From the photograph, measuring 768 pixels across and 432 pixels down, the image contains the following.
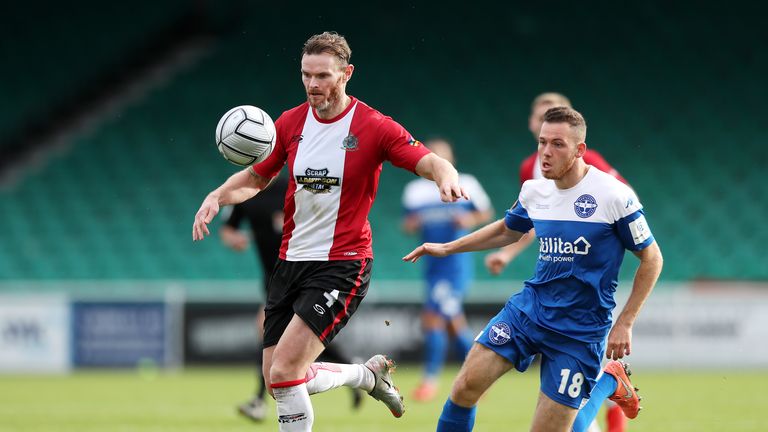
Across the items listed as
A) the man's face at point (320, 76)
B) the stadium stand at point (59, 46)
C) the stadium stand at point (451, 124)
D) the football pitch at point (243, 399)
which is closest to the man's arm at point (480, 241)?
the man's face at point (320, 76)

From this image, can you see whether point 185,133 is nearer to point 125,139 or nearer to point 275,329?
point 125,139

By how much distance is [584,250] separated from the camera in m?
5.65

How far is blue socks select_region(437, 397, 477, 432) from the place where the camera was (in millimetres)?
5828

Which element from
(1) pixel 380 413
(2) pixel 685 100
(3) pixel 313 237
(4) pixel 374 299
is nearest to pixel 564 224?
(3) pixel 313 237

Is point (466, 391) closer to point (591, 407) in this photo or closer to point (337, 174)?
point (591, 407)

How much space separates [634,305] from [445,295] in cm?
638

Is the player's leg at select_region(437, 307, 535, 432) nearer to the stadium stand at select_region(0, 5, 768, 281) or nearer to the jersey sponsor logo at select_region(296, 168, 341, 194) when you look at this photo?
the jersey sponsor logo at select_region(296, 168, 341, 194)

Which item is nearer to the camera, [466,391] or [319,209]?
[466,391]

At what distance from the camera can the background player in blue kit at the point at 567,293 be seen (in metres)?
5.63

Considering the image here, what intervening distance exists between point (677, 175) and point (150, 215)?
860 centimetres

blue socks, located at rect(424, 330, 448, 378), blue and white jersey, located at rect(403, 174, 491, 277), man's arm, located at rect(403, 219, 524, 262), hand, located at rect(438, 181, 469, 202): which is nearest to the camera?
hand, located at rect(438, 181, 469, 202)

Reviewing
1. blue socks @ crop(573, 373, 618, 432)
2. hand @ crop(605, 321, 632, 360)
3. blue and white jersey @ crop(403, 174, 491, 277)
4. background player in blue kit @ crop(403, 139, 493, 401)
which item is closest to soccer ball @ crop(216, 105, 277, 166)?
hand @ crop(605, 321, 632, 360)

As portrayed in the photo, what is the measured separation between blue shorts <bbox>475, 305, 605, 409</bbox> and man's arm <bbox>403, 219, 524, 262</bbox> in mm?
457

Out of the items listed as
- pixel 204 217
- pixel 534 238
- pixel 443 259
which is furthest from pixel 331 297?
pixel 443 259
